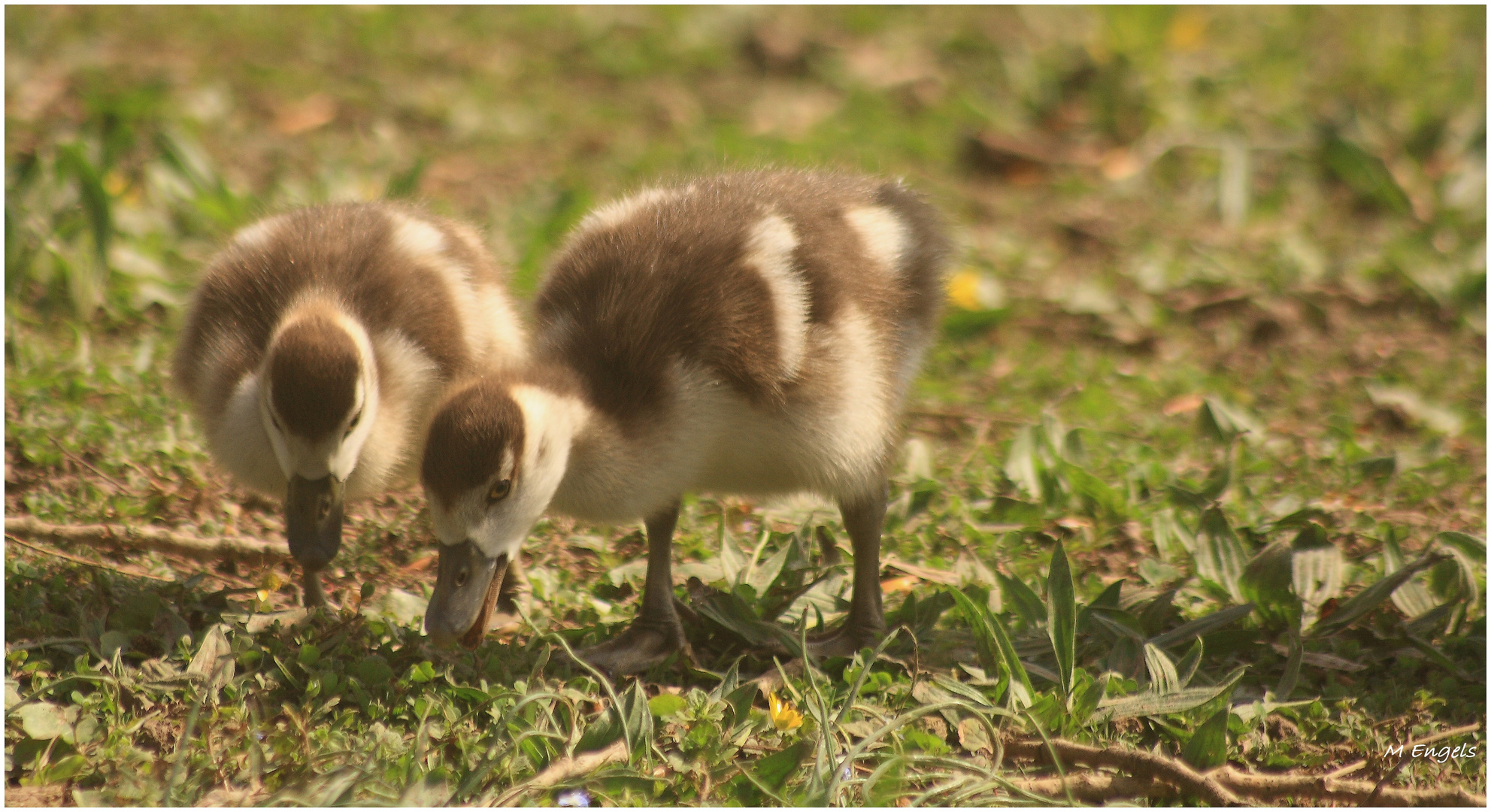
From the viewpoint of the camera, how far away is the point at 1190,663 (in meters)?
3.34

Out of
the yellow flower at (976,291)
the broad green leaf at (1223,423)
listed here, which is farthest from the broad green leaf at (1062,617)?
the yellow flower at (976,291)

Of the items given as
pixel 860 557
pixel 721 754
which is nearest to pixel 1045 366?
pixel 860 557

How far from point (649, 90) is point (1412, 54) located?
174 inches

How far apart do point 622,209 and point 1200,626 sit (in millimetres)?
1871

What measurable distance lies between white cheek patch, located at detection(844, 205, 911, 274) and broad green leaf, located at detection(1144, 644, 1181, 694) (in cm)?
115

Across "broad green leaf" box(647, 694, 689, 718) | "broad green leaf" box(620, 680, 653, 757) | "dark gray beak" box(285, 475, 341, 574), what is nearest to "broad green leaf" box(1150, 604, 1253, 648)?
"broad green leaf" box(647, 694, 689, 718)

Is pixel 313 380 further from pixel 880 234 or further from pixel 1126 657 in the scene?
pixel 1126 657

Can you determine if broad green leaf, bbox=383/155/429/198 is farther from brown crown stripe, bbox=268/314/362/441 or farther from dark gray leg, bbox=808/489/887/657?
dark gray leg, bbox=808/489/887/657

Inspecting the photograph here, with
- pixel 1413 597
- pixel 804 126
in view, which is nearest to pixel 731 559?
pixel 1413 597

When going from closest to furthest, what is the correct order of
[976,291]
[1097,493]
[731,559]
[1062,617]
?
[1062,617] < [731,559] < [1097,493] < [976,291]

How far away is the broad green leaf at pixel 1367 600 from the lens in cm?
358

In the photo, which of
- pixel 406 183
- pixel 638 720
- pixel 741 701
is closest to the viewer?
pixel 638 720

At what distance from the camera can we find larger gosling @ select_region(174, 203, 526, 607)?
314cm

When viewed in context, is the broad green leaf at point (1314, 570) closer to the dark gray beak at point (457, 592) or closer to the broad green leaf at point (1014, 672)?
the broad green leaf at point (1014, 672)
